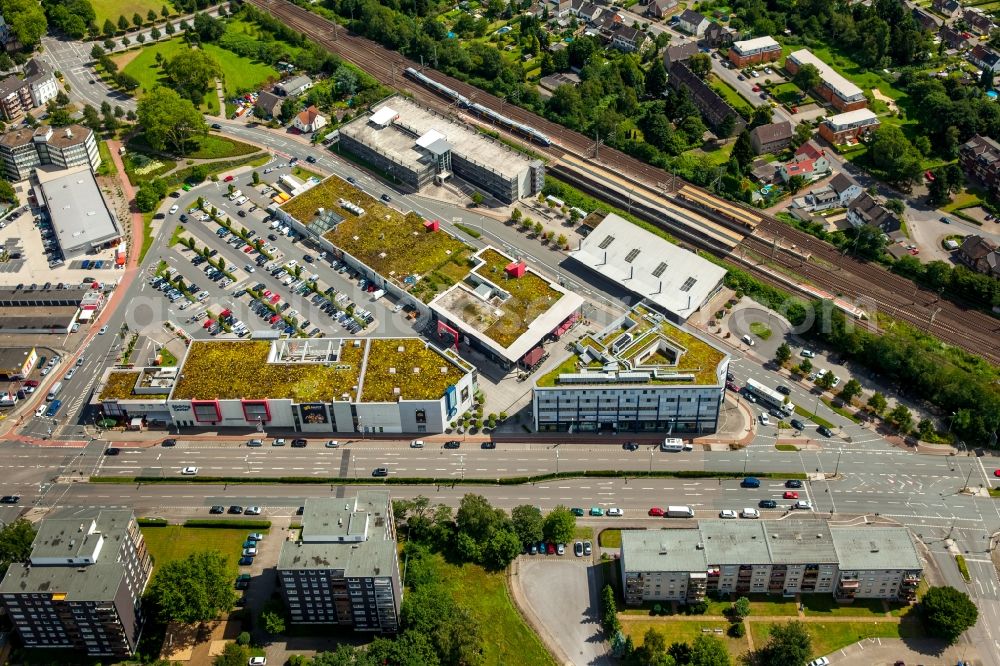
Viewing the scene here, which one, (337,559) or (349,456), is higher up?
(337,559)

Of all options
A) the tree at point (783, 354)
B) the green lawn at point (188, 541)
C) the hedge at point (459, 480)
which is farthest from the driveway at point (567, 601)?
the tree at point (783, 354)

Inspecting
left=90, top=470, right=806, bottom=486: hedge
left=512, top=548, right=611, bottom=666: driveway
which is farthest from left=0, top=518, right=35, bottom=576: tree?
left=512, top=548, right=611, bottom=666: driveway

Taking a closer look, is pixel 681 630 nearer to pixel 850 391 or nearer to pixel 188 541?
pixel 850 391

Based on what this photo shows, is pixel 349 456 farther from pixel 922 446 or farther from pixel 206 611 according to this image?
pixel 922 446

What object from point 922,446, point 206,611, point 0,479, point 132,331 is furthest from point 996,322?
point 0,479

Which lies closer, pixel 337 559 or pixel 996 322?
pixel 337 559

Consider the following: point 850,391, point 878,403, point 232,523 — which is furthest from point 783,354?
point 232,523

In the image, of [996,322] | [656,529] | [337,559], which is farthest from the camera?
[996,322]
